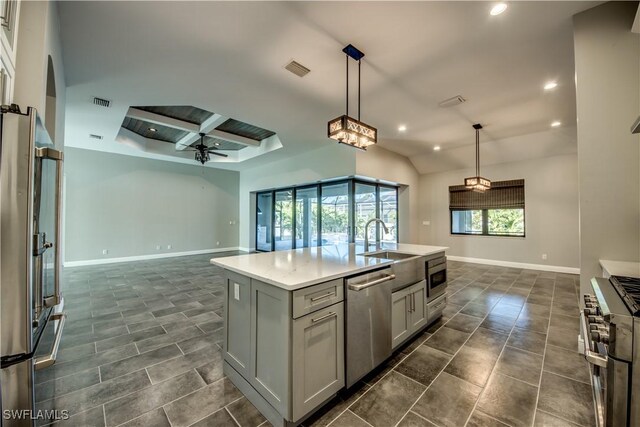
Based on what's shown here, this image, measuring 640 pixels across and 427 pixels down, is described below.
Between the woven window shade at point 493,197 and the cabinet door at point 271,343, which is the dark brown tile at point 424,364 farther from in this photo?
the woven window shade at point 493,197

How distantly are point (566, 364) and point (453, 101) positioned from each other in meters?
3.44

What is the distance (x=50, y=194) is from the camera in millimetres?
1271

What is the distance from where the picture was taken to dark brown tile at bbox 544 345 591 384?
204 centimetres

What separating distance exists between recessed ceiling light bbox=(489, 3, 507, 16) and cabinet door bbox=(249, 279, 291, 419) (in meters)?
2.82

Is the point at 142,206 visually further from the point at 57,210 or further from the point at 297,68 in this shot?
the point at 57,210

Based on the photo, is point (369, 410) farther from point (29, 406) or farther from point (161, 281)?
point (161, 281)

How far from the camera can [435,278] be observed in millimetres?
2959

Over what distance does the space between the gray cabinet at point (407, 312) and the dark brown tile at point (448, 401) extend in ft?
1.46

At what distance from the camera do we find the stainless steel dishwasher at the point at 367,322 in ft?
5.84

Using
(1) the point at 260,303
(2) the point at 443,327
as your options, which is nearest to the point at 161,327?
(1) the point at 260,303

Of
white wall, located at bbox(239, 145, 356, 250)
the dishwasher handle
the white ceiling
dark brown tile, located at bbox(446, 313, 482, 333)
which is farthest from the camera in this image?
white wall, located at bbox(239, 145, 356, 250)

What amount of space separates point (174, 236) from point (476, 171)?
9.09 m

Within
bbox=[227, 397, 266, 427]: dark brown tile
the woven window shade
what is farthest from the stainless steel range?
the woven window shade

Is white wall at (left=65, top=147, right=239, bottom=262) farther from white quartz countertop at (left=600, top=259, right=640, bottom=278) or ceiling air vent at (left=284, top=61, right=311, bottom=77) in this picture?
white quartz countertop at (left=600, top=259, right=640, bottom=278)
